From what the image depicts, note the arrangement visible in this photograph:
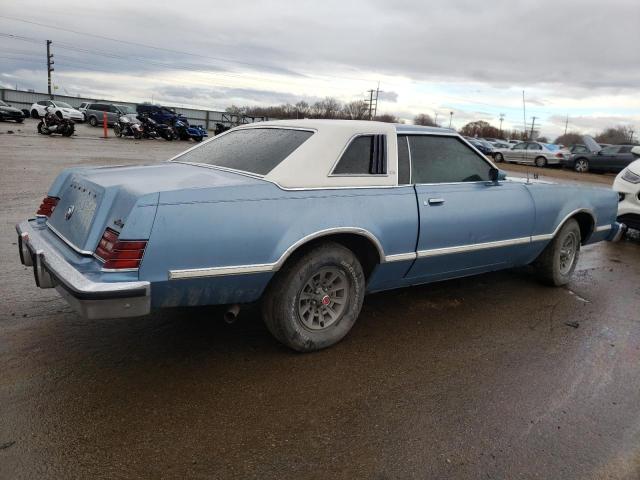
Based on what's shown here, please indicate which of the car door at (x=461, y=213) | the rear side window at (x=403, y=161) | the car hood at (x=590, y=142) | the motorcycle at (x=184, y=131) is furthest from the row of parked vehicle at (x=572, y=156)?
the rear side window at (x=403, y=161)

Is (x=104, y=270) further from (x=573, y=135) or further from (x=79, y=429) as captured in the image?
(x=573, y=135)

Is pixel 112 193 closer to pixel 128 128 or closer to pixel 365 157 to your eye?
pixel 365 157

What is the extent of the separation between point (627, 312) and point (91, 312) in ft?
15.3

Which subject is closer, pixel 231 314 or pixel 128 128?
pixel 231 314

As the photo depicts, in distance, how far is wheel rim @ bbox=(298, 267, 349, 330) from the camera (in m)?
3.44

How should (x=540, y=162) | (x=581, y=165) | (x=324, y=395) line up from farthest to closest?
(x=540, y=162) → (x=581, y=165) → (x=324, y=395)

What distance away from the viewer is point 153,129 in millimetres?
27031

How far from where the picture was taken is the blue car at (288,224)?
278 centimetres

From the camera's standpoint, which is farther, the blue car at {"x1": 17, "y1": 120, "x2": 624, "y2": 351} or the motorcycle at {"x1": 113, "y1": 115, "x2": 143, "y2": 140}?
the motorcycle at {"x1": 113, "y1": 115, "x2": 143, "y2": 140}

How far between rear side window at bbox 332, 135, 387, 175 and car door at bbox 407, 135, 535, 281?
0.31 m

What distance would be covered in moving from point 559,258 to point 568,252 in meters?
0.26

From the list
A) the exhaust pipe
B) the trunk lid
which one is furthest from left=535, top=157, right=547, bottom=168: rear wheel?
the exhaust pipe

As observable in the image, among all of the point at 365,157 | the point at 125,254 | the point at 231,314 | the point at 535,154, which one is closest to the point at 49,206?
the point at 125,254

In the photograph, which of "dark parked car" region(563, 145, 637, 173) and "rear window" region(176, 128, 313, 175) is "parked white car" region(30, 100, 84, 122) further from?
"rear window" region(176, 128, 313, 175)
